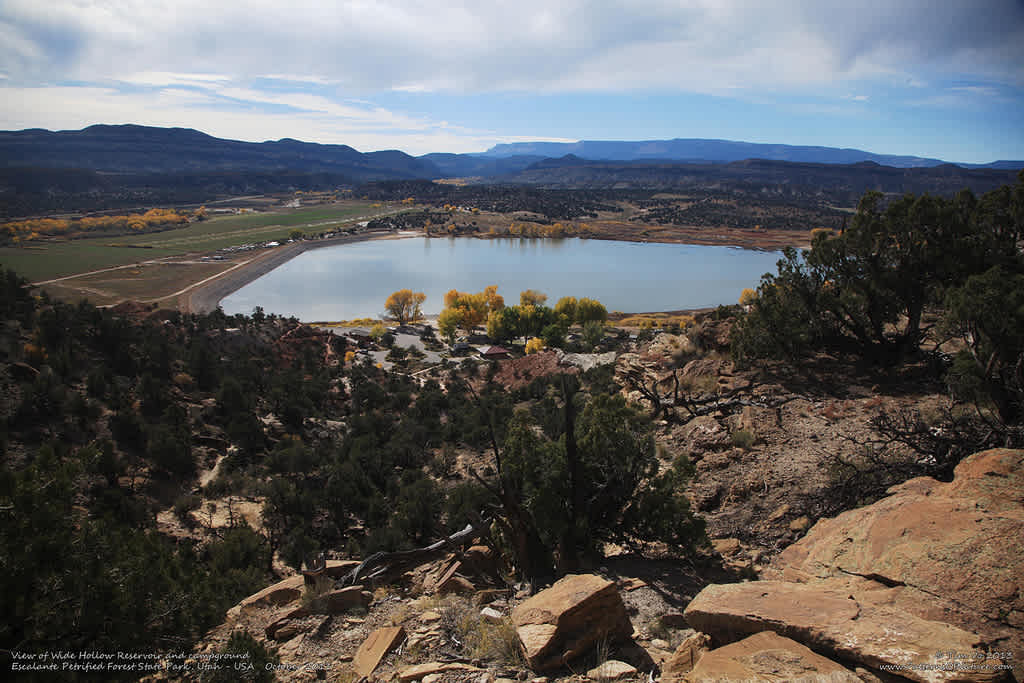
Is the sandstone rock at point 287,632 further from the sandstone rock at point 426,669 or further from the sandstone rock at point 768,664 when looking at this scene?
the sandstone rock at point 768,664

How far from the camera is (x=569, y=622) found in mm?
3846

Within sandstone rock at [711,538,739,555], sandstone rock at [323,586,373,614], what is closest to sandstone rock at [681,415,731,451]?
sandstone rock at [711,538,739,555]

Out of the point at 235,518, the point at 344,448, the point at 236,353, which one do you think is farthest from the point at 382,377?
the point at 235,518

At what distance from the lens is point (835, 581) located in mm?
4172

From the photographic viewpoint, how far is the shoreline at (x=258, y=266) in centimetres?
5377

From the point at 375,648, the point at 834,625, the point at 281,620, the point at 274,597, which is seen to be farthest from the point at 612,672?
the point at 274,597

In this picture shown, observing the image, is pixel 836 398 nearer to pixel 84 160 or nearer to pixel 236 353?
pixel 236 353

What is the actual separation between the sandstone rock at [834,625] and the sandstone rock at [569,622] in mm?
597

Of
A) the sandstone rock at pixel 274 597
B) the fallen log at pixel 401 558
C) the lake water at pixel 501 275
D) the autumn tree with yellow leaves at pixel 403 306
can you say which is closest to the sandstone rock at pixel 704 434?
the fallen log at pixel 401 558

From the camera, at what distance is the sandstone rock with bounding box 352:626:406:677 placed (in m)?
3.98

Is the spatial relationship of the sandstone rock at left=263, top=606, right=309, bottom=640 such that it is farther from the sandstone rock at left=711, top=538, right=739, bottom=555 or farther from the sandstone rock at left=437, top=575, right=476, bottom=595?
the sandstone rock at left=711, top=538, right=739, bottom=555

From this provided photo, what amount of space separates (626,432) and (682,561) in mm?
1685

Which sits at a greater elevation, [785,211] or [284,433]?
[785,211]

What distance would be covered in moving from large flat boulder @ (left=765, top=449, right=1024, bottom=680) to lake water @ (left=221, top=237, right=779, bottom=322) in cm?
5725
